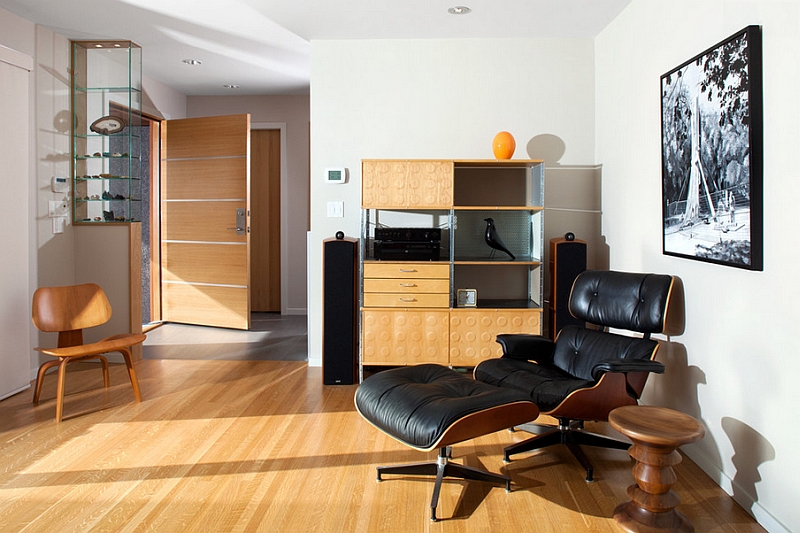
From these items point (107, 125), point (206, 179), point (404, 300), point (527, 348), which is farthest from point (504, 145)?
point (206, 179)

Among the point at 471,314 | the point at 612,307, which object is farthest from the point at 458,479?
the point at 471,314

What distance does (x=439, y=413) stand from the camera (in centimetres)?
254

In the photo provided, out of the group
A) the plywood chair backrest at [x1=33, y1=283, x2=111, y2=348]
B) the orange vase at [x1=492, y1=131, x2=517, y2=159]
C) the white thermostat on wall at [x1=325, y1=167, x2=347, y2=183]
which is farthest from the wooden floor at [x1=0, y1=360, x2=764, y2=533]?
the orange vase at [x1=492, y1=131, x2=517, y2=159]

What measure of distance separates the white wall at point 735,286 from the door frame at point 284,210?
428 cm

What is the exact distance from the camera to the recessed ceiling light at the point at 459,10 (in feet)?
13.7

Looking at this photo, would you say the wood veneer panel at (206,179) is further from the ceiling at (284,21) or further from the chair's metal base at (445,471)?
the chair's metal base at (445,471)

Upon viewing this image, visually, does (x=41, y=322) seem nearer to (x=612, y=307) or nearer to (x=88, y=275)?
(x=88, y=275)

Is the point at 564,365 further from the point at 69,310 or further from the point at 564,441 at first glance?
the point at 69,310

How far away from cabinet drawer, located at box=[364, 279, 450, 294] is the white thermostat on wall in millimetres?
869

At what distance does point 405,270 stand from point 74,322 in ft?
7.06

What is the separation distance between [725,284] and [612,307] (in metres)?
0.66

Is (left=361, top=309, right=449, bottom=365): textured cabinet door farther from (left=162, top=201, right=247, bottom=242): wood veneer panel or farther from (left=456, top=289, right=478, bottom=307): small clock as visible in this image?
(left=162, top=201, right=247, bottom=242): wood veneer panel

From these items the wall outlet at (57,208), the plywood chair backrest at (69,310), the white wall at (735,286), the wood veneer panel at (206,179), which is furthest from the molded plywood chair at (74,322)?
the white wall at (735,286)

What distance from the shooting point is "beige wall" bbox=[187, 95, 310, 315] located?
24.3ft
